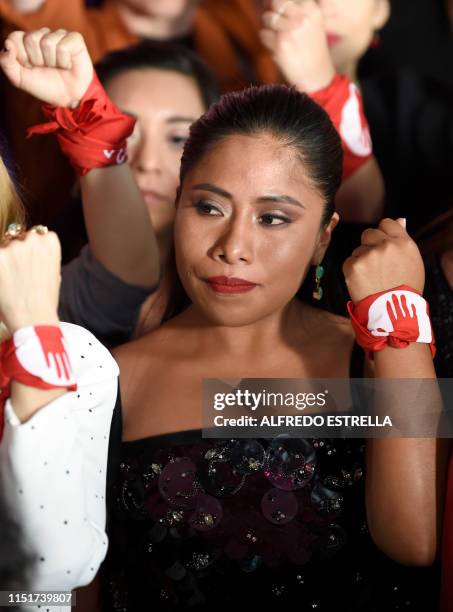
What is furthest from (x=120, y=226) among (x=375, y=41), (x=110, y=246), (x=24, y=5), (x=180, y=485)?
(x=375, y=41)

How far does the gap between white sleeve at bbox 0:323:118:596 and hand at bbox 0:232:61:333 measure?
0.07 metres

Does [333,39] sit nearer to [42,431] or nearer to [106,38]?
[106,38]

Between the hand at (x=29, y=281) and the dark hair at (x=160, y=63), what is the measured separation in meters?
0.61

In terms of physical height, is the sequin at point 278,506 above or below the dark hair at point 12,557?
below

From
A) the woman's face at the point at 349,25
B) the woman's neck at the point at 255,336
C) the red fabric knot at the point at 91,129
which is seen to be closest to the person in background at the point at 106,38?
the woman's face at the point at 349,25

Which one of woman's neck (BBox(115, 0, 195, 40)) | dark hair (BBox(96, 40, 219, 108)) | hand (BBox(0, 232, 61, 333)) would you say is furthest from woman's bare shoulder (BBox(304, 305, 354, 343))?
woman's neck (BBox(115, 0, 195, 40))

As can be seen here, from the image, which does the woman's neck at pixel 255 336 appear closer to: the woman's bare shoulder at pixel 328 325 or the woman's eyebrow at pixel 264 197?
the woman's bare shoulder at pixel 328 325

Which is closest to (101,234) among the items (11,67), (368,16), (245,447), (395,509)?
(11,67)

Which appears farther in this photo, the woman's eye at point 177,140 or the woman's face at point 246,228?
the woman's eye at point 177,140

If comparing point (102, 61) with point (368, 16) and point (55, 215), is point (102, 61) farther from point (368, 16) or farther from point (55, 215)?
point (368, 16)

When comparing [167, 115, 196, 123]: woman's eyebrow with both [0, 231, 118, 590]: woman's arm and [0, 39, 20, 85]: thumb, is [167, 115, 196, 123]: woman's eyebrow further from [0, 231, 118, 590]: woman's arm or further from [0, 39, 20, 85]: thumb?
[0, 231, 118, 590]: woman's arm

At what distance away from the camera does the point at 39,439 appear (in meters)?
0.73

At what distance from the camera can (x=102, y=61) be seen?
1321mm

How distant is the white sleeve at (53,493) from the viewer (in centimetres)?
73
